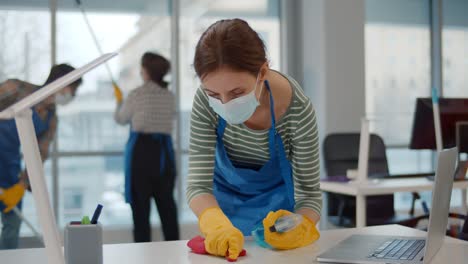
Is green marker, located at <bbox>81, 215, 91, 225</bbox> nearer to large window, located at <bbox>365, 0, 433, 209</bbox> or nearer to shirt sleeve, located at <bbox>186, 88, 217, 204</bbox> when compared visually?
shirt sleeve, located at <bbox>186, 88, 217, 204</bbox>

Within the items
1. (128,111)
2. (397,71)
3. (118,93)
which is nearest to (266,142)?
(128,111)

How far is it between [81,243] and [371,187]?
202 cm

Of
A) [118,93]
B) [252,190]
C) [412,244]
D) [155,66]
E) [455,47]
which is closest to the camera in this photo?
[412,244]

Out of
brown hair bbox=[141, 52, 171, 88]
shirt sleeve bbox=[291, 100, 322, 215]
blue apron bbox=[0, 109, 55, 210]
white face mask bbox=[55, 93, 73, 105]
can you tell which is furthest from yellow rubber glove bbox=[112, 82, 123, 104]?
shirt sleeve bbox=[291, 100, 322, 215]

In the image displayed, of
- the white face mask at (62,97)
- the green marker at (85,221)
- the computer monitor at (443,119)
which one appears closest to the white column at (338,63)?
the computer monitor at (443,119)

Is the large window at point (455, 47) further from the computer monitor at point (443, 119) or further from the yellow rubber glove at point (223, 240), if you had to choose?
the yellow rubber glove at point (223, 240)

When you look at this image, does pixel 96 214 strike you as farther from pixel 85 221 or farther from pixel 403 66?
pixel 403 66

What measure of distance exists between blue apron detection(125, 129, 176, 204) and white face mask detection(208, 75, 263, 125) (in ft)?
7.41

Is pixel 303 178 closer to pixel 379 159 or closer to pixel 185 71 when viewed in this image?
pixel 379 159

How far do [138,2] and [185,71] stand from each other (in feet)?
2.30

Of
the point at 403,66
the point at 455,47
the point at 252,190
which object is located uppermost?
the point at 455,47

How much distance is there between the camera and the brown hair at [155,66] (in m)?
3.71

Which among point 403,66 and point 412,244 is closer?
point 412,244

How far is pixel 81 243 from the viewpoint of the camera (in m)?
1.17
